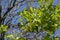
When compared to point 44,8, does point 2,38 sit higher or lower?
lower

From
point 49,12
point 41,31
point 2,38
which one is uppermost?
point 49,12

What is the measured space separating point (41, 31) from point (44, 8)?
0.61 meters

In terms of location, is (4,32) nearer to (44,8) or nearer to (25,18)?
(25,18)

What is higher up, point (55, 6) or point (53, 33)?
point (55, 6)

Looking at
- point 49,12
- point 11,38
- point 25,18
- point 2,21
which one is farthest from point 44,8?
point 2,21

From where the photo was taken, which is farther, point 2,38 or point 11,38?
point 2,38

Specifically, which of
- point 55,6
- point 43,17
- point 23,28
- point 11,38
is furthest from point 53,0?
point 11,38

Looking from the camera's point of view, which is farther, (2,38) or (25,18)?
(2,38)

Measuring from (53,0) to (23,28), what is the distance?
Result: 1.10 metres

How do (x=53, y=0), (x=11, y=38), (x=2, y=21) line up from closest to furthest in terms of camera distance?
(x=11, y=38) < (x=53, y=0) < (x=2, y=21)

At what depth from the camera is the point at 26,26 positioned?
5844 mm

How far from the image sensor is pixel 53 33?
597 cm

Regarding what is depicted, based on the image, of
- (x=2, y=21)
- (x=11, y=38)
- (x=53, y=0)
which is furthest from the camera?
(x=2, y=21)

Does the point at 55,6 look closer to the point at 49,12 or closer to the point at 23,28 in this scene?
the point at 49,12
